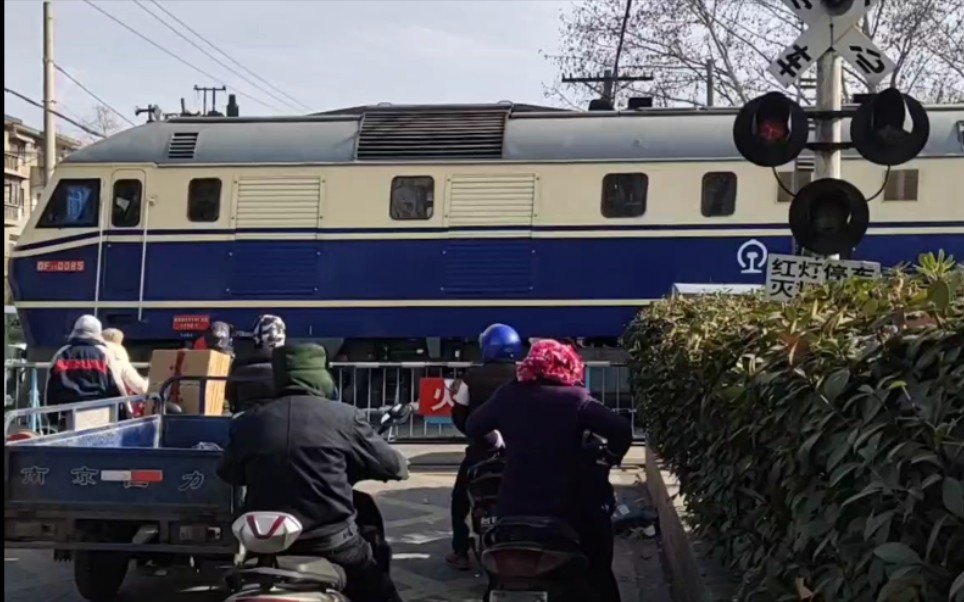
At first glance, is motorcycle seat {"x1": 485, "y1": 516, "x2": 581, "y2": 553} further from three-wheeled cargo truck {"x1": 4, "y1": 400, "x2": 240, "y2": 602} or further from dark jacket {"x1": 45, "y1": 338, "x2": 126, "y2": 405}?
dark jacket {"x1": 45, "y1": 338, "x2": 126, "y2": 405}

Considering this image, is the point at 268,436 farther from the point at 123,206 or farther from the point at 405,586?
the point at 123,206

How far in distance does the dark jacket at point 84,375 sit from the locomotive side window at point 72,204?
7.03m

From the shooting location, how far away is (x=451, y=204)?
610 inches

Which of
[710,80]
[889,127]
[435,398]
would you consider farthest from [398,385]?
[710,80]

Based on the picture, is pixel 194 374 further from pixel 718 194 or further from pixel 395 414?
pixel 718 194

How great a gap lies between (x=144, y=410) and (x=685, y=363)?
4812 millimetres

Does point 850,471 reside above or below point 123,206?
below

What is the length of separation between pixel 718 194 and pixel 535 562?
11.4m

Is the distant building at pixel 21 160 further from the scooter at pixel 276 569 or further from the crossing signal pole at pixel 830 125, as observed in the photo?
the scooter at pixel 276 569

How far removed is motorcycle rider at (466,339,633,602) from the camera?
5.14 m

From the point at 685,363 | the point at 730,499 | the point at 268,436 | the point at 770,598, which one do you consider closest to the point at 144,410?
the point at 268,436

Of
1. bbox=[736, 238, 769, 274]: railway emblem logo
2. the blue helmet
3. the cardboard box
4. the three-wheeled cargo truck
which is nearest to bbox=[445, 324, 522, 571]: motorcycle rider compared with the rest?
the blue helmet

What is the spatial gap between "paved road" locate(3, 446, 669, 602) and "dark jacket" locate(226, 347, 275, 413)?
4.18 feet

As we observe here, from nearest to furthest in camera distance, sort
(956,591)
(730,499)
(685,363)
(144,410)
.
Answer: (956,591)
(730,499)
(685,363)
(144,410)
